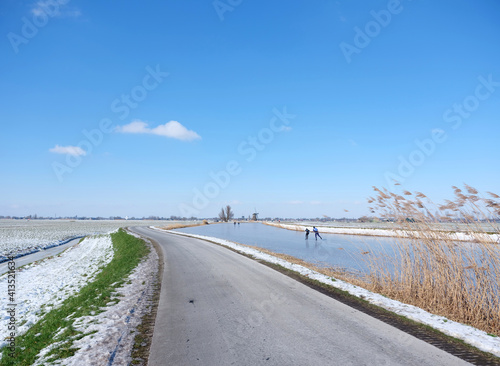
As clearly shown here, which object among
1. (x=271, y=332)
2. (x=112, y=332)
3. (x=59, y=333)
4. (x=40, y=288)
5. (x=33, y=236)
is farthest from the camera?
(x=33, y=236)

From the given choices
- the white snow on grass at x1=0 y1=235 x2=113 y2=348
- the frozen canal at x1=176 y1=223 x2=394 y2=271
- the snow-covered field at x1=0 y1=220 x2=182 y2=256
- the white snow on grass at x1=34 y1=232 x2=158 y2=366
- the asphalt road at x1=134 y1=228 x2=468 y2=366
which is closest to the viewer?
the asphalt road at x1=134 y1=228 x2=468 y2=366

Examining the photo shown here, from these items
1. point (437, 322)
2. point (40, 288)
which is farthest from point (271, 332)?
point (40, 288)

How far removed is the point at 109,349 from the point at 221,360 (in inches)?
82.6

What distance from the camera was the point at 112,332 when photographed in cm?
600

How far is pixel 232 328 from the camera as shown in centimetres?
609

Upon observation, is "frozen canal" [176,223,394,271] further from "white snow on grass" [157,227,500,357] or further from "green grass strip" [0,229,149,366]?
"green grass strip" [0,229,149,366]

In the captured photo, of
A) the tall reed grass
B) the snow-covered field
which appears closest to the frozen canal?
the tall reed grass

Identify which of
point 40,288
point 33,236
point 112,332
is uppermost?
point 33,236

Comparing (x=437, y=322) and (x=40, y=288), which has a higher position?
(x=437, y=322)

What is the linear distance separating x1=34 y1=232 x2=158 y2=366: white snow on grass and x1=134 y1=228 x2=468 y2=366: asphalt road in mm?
501

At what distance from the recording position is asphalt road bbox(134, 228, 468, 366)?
186 inches

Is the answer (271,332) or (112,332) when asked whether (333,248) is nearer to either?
(271,332)

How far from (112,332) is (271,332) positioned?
3238 millimetres

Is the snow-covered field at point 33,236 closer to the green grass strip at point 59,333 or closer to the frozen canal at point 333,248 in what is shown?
the frozen canal at point 333,248
